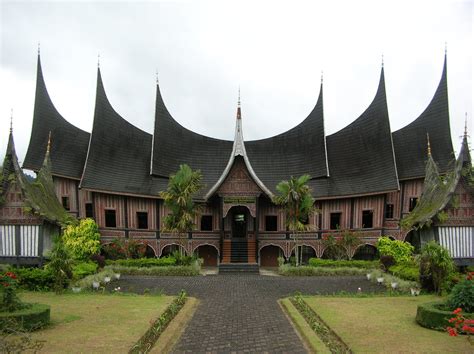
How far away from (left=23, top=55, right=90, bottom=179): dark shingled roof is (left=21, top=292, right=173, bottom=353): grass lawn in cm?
1105

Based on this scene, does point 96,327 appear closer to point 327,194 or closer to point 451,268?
point 451,268

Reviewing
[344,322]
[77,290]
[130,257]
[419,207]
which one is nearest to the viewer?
[344,322]

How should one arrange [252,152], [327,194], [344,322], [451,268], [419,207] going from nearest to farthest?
[344,322] < [451,268] < [419,207] < [327,194] < [252,152]

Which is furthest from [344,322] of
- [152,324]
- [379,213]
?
[379,213]

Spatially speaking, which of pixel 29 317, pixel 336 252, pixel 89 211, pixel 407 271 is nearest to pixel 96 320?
pixel 29 317

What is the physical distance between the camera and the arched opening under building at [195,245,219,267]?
25.2 metres

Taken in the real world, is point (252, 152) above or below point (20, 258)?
above

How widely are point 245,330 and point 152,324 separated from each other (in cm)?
214

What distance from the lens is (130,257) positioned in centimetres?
2188

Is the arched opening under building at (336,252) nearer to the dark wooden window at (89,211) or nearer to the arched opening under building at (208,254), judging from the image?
the arched opening under building at (208,254)

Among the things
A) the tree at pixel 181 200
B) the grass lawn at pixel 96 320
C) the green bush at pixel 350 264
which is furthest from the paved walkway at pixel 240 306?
the tree at pixel 181 200

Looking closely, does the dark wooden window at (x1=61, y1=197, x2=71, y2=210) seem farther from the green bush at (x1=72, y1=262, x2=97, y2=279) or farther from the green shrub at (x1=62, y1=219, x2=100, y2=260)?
the green bush at (x1=72, y1=262, x2=97, y2=279)

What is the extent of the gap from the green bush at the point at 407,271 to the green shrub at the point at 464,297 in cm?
517

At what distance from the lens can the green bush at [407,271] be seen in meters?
14.8
